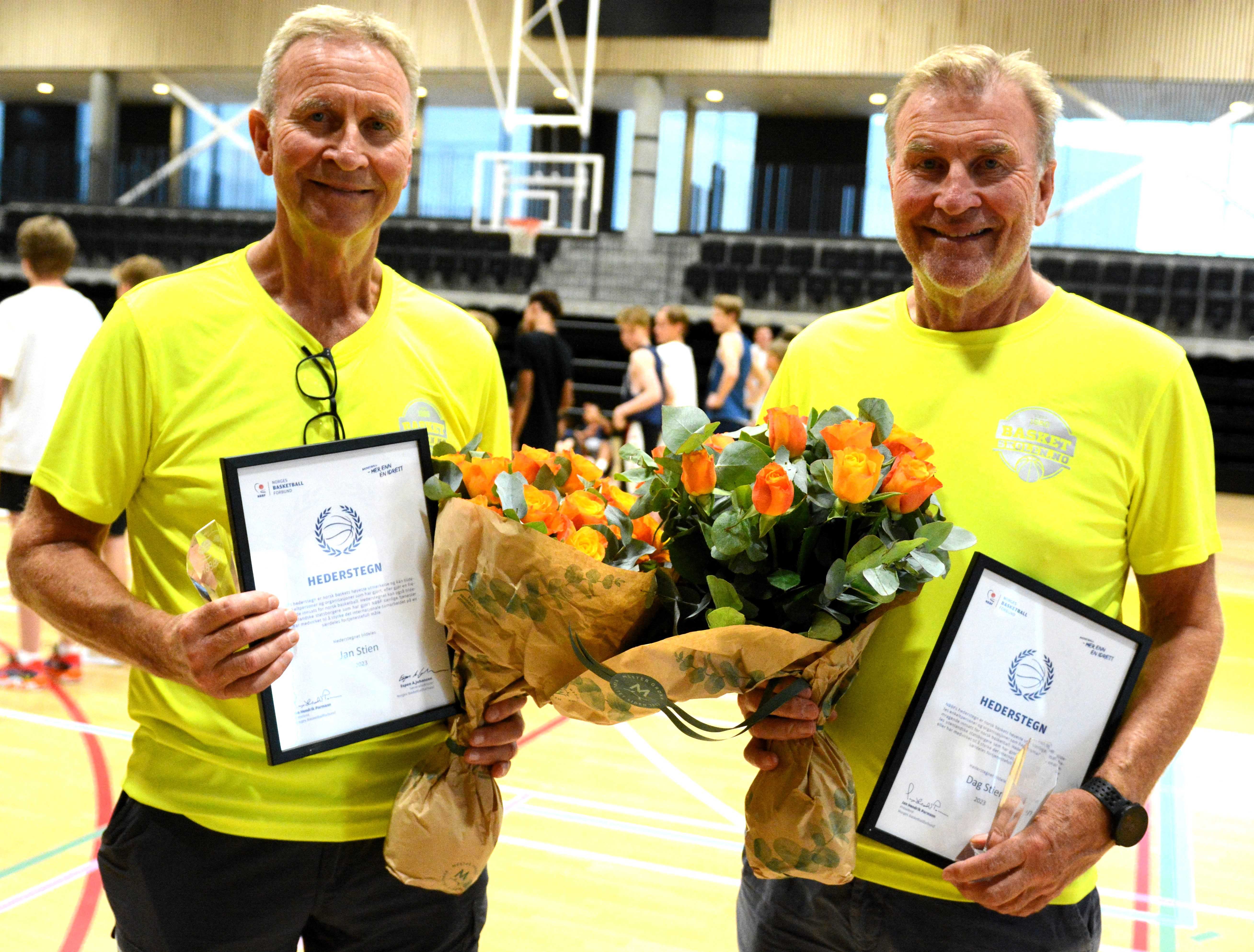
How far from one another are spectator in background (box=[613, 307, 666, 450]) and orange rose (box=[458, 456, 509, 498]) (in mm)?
6831

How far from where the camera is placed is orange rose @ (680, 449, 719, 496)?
1282 millimetres

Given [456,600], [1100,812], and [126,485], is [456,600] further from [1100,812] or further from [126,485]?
[1100,812]

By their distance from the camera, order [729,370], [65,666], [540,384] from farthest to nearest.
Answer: [729,370], [540,384], [65,666]

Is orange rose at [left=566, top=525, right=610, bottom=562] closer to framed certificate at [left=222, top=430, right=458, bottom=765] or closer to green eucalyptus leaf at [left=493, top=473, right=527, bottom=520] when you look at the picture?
green eucalyptus leaf at [left=493, top=473, right=527, bottom=520]

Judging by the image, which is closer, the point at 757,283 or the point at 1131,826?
the point at 1131,826

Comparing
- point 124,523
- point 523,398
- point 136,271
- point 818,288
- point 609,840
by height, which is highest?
point 818,288

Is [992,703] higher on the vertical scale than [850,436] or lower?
lower

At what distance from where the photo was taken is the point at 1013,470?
1560mm

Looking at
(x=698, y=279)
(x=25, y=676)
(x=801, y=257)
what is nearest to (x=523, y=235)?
(x=698, y=279)

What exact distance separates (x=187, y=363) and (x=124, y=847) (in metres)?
0.66

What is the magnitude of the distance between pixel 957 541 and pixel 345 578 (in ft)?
2.42

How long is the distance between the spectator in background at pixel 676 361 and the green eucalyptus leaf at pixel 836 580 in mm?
7188

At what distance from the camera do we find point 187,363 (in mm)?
1542
